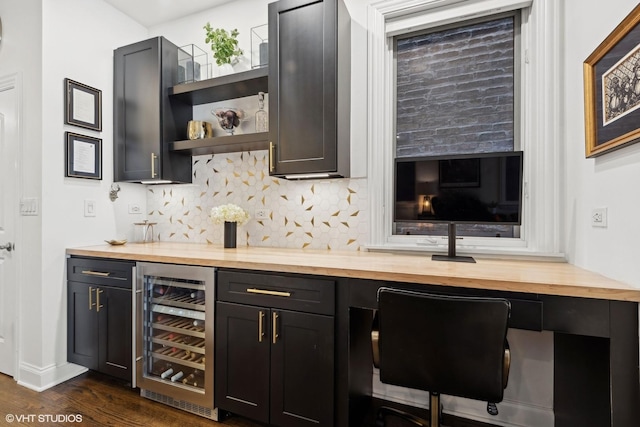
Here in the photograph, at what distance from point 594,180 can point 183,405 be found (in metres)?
2.53

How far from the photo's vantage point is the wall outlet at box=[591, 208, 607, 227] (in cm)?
132

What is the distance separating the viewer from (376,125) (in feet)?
7.14

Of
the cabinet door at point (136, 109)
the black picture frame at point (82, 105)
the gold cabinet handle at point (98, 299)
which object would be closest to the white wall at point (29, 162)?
the black picture frame at point (82, 105)

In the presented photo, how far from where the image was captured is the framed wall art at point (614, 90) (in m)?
1.10

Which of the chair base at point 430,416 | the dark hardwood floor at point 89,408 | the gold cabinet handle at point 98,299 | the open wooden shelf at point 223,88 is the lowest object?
the dark hardwood floor at point 89,408

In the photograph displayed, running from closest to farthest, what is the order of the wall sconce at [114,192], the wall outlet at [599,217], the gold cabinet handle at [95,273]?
the wall outlet at [599,217]
the gold cabinet handle at [95,273]
the wall sconce at [114,192]

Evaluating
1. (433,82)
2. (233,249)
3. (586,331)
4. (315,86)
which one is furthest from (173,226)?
(586,331)

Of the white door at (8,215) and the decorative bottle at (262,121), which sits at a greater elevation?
the decorative bottle at (262,121)

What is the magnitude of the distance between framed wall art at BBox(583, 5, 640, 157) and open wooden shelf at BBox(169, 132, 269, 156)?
175 cm

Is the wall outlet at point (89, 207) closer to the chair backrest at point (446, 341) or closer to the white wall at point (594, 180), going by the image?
the chair backrest at point (446, 341)

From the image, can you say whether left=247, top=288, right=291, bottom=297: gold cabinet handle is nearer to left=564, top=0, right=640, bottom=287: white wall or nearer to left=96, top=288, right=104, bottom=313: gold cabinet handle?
left=96, top=288, right=104, bottom=313: gold cabinet handle

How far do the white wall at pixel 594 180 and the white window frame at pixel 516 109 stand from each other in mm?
72

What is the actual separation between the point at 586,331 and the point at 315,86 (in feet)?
5.90

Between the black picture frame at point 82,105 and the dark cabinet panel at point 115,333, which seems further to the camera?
the black picture frame at point 82,105
